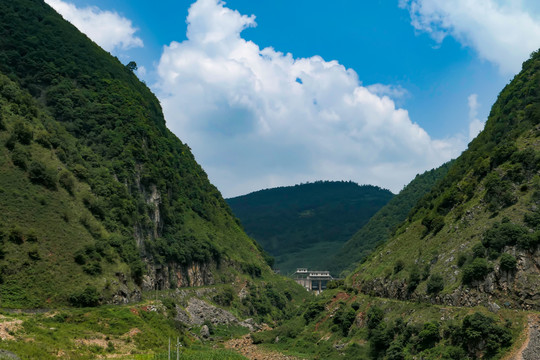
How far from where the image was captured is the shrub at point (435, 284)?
6962 cm

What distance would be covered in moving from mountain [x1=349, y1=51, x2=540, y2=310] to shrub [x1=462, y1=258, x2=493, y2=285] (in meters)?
0.12

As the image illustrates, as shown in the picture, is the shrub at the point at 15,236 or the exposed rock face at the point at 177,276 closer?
the shrub at the point at 15,236

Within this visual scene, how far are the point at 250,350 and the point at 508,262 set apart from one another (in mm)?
56276

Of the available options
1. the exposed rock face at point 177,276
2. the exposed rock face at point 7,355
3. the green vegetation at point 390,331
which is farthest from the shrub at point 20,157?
the green vegetation at point 390,331

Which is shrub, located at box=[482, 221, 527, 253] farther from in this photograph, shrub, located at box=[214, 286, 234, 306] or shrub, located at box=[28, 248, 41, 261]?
shrub, located at box=[214, 286, 234, 306]

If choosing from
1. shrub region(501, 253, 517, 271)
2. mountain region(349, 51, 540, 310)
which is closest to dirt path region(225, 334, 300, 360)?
mountain region(349, 51, 540, 310)

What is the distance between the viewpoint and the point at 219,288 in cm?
14225

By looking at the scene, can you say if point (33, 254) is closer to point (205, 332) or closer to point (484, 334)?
point (205, 332)

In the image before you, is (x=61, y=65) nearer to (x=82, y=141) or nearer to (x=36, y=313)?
(x=82, y=141)

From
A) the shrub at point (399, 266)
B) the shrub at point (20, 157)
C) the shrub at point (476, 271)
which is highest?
the shrub at point (20, 157)

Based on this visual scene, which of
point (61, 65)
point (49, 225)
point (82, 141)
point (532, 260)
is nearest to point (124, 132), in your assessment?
point (82, 141)

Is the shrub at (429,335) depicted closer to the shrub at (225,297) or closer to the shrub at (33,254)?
the shrub at (33,254)

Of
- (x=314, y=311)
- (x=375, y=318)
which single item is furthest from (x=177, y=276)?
(x=375, y=318)

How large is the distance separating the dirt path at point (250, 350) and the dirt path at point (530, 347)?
4121 cm
